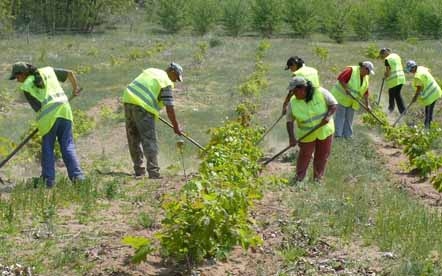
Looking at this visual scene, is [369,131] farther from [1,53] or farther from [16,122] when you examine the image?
[1,53]

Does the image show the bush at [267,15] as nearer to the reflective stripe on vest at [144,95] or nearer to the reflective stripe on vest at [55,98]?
the reflective stripe on vest at [144,95]

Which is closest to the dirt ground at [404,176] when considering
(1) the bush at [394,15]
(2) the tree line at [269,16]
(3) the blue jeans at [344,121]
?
(3) the blue jeans at [344,121]

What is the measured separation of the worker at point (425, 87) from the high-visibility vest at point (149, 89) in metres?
5.83

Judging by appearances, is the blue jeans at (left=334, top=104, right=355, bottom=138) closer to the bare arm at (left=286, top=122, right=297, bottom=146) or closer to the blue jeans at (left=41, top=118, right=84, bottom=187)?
the bare arm at (left=286, top=122, right=297, bottom=146)

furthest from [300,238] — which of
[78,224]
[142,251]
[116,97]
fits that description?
[116,97]

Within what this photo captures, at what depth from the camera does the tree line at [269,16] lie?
162ft

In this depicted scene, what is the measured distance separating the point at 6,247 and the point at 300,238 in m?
2.32

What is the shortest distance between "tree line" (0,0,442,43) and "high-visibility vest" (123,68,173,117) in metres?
41.4

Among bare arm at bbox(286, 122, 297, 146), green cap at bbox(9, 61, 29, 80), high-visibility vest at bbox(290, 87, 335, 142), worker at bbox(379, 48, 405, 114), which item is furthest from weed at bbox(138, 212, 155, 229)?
worker at bbox(379, 48, 405, 114)

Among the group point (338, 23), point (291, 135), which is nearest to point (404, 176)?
point (291, 135)

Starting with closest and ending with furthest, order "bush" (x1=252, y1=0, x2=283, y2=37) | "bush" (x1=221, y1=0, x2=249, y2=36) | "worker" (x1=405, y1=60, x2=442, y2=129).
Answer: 1. "worker" (x1=405, y1=60, x2=442, y2=129)
2. "bush" (x1=252, y1=0, x2=283, y2=37)
3. "bush" (x1=221, y1=0, x2=249, y2=36)

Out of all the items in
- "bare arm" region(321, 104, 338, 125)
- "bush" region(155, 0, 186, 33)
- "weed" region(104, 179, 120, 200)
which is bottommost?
"bush" region(155, 0, 186, 33)

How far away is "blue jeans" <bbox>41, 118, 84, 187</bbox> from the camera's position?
7707 millimetres

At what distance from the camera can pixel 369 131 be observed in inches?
510
